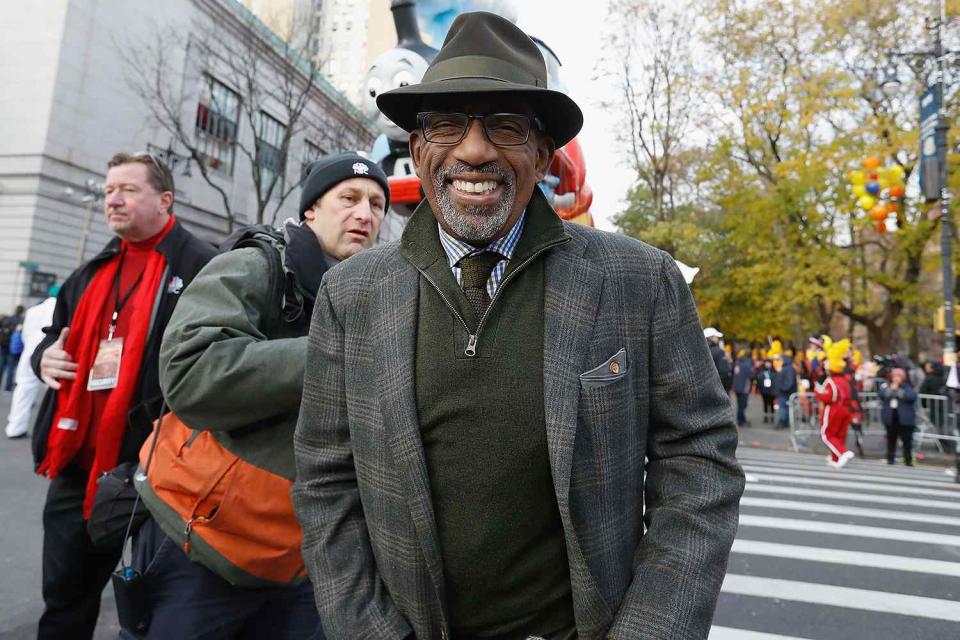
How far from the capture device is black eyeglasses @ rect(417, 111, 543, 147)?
1516mm

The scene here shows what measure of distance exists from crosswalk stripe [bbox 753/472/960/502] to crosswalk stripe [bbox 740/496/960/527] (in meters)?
1.51

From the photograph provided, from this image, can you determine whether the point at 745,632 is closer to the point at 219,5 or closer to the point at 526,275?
the point at 526,275

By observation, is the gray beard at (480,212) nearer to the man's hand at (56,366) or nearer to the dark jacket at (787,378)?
the man's hand at (56,366)

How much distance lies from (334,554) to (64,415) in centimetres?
171

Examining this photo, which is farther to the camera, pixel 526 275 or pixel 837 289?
pixel 837 289

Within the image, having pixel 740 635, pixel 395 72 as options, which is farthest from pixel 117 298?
pixel 395 72

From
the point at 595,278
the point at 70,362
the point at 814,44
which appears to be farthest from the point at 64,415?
the point at 814,44

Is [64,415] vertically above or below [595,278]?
below

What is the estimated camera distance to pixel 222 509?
1914mm

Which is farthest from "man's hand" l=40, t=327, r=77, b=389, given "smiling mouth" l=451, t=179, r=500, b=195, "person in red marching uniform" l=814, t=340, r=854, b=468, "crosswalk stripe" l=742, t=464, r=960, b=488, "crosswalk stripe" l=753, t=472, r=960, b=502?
"person in red marching uniform" l=814, t=340, r=854, b=468

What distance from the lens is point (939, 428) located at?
43.5 ft

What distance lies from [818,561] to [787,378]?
42.1ft

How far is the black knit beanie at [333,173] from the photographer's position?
2447 millimetres

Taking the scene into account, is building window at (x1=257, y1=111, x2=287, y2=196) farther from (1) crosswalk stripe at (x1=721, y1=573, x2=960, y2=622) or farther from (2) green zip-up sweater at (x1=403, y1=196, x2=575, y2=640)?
(2) green zip-up sweater at (x1=403, y1=196, x2=575, y2=640)
